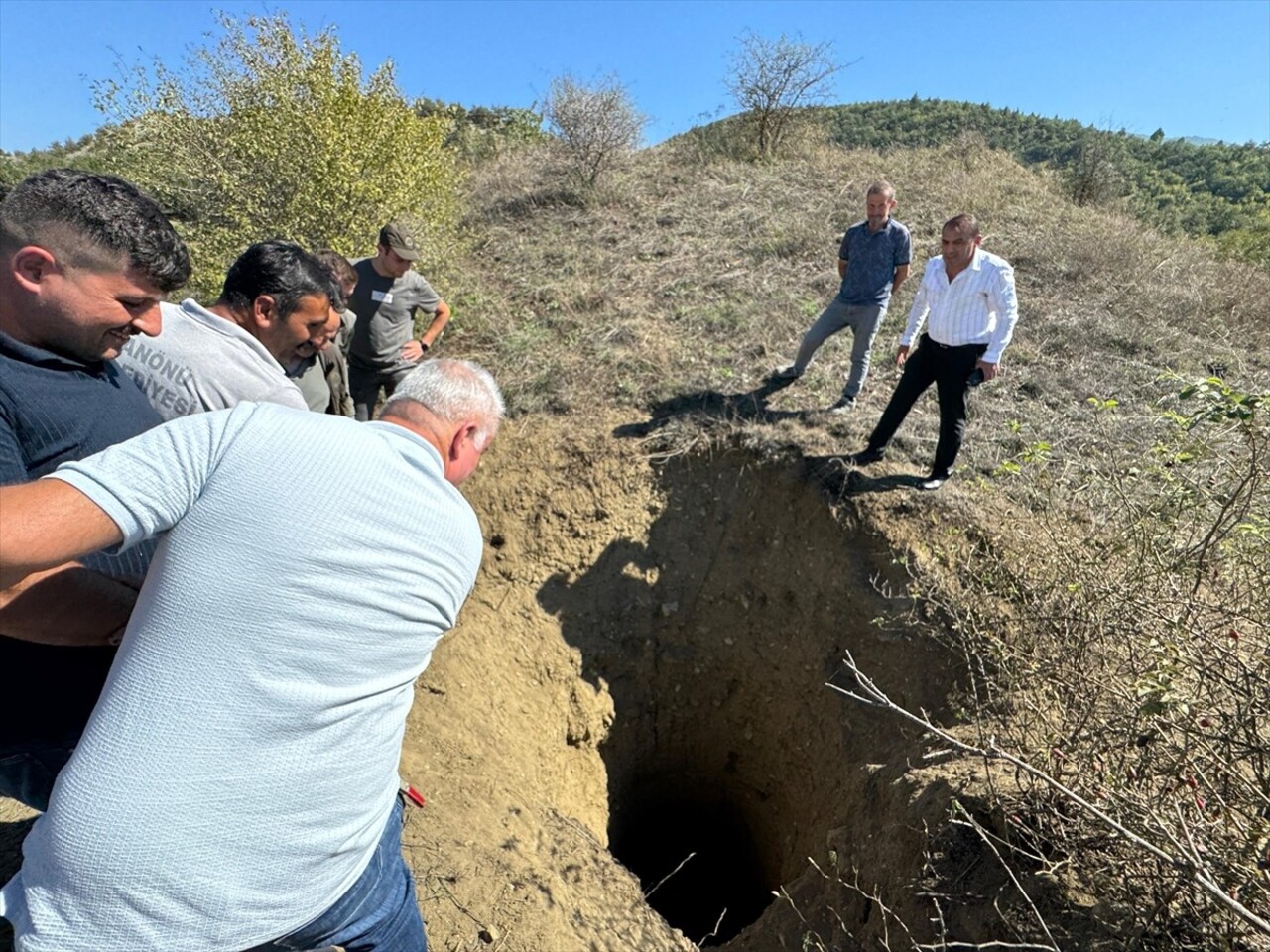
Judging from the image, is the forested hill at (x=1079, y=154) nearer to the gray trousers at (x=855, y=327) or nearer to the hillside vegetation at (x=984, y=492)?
the hillside vegetation at (x=984, y=492)

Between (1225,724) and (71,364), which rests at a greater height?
(71,364)

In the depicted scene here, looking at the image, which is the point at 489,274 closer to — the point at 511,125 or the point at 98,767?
the point at 98,767

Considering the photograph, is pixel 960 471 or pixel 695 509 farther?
pixel 695 509

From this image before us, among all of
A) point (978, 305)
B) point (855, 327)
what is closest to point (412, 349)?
point (855, 327)

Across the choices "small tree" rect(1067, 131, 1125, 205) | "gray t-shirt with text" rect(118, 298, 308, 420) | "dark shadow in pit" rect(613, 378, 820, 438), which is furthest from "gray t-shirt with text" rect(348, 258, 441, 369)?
"small tree" rect(1067, 131, 1125, 205)

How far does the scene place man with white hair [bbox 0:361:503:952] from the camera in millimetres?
1099

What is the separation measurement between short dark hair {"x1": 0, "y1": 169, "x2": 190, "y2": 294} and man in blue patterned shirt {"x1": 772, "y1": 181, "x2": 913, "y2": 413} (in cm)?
446

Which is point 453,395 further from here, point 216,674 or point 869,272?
point 869,272

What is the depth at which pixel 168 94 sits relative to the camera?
21.5ft

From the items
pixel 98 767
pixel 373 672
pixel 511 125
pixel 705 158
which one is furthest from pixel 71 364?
pixel 511 125

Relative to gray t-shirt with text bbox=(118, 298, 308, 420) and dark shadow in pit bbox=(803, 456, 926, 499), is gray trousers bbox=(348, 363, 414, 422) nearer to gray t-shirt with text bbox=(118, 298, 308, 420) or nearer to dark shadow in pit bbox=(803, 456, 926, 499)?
gray t-shirt with text bbox=(118, 298, 308, 420)

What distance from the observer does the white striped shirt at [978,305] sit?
3955mm

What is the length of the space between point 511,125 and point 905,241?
40.5 ft

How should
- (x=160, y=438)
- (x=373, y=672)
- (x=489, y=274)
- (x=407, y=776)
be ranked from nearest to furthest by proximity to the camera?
(x=160, y=438) → (x=373, y=672) → (x=407, y=776) → (x=489, y=274)
